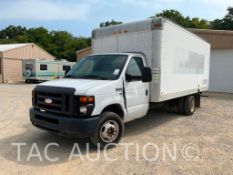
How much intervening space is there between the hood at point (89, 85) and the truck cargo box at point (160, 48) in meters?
1.61

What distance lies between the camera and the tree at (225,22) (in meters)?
47.9

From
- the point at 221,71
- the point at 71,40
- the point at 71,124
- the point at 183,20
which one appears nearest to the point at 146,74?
the point at 71,124

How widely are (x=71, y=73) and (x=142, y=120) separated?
10.4 ft

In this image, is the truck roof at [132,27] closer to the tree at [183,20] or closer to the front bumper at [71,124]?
the front bumper at [71,124]

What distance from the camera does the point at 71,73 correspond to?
6.57m

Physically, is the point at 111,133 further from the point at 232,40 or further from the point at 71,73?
the point at 232,40

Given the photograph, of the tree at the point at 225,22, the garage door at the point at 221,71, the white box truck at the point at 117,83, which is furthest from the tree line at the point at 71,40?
the white box truck at the point at 117,83

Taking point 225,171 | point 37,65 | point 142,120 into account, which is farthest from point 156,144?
point 37,65

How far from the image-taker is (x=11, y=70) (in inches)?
1261

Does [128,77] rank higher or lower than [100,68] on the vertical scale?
lower

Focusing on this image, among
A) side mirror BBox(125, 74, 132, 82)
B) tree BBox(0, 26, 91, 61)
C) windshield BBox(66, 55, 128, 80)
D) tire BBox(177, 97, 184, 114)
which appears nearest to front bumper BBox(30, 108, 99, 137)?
windshield BBox(66, 55, 128, 80)

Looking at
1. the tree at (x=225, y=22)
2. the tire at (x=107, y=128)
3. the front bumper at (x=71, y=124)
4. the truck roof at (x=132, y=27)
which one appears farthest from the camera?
the tree at (x=225, y=22)

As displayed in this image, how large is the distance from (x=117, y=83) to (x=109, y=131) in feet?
3.53

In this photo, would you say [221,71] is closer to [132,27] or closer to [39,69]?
[132,27]
